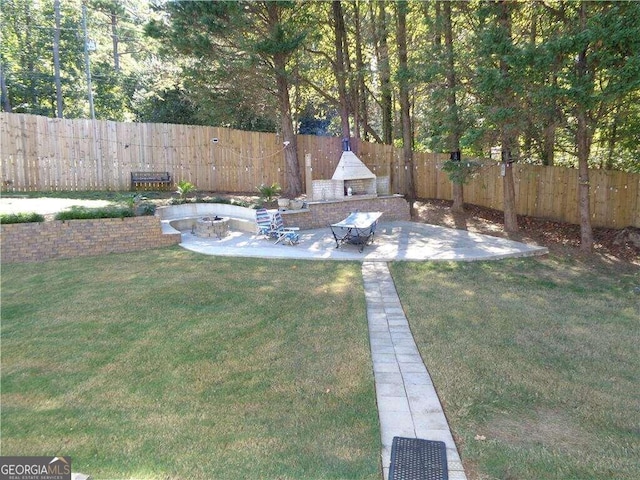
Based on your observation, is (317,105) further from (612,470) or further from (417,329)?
(612,470)

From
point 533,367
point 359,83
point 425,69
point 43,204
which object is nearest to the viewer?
point 533,367

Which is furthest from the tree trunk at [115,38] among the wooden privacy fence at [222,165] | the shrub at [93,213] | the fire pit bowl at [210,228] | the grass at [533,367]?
the grass at [533,367]

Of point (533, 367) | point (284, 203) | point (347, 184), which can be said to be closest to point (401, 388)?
point (533, 367)

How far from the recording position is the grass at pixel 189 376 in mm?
2770

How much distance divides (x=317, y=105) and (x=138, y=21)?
58.0 ft

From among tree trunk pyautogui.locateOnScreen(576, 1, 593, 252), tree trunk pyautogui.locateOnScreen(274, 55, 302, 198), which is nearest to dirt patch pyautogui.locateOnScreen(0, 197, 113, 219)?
tree trunk pyautogui.locateOnScreen(274, 55, 302, 198)

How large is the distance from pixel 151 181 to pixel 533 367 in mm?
Result: 12738

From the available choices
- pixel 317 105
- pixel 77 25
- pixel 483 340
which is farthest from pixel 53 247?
pixel 77 25

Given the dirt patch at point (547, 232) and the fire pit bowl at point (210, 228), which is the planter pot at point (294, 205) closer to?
the fire pit bowl at point (210, 228)

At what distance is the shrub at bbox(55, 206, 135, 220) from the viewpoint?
26.1 ft

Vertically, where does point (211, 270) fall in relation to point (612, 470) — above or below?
above

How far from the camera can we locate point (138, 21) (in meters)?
28.1

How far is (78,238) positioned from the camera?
7938 mm

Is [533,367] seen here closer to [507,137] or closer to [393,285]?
[393,285]
